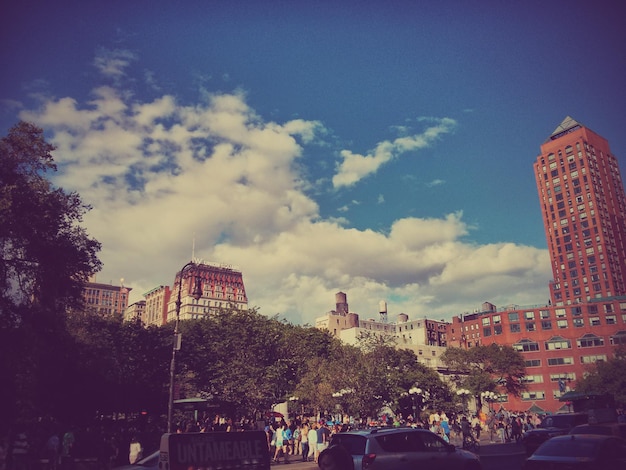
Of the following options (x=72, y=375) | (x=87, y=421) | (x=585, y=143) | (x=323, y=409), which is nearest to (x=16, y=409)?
(x=72, y=375)

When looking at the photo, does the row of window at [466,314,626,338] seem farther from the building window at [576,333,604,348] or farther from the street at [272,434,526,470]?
the street at [272,434,526,470]

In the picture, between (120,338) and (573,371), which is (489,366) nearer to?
(573,371)

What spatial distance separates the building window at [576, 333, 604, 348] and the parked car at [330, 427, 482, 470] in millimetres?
98013

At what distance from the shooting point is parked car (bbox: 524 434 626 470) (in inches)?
365

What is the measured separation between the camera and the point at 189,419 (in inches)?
1492

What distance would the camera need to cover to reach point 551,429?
2088 cm

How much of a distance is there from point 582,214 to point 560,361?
4845 cm

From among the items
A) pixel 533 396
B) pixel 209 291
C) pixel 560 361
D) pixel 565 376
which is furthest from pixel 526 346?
pixel 209 291

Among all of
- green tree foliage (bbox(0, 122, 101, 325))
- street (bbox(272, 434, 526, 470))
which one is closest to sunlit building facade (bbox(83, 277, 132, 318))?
green tree foliage (bbox(0, 122, 101, 325))

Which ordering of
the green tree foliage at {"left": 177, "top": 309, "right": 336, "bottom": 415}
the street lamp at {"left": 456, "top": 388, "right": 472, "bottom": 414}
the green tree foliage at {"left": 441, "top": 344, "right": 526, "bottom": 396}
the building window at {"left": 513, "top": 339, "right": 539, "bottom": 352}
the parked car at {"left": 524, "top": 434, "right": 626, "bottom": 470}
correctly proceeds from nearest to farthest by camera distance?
1. the parked car at {"left": 524, "top": 434, "right": 626, "bottom": 470}
2. the green tree foliage at {"left": 177, "top": 309, "right": 336, "bottom": 415}
3. the street lamp at {"left": 456, "top": 388, "right": 472, "bottom": 414}
4. the green tree foliage at {"left": 441, "top": 344, "right": 526, "bottom": 396}
5. the building window at {"left": 513, "top": 339, "right": 539, "bottom": 352}

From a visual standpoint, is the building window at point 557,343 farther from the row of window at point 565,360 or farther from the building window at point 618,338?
the building window at point 618,338

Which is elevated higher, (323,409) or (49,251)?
(49,251)

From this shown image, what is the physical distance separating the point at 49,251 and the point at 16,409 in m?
7.71

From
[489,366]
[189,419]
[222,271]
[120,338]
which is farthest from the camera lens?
[222,271]
